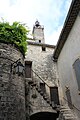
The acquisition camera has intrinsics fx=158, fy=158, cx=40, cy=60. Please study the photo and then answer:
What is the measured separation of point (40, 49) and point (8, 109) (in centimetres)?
817

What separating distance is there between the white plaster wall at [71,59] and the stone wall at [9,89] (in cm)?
330

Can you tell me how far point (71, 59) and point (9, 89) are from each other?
4611mm

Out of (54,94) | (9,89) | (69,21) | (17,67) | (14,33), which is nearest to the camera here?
(9,89)

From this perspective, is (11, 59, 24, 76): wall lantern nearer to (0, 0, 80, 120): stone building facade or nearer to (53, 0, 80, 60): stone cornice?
(0, 0, 80, 120): stone building facade

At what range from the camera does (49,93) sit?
11.7 meters

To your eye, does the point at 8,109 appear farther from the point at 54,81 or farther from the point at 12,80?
the point at 54,81

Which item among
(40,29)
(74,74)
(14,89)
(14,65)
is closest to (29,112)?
(14,89)

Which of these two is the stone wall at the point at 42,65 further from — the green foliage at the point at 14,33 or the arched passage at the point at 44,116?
A: the green foliage at the point at 14,33

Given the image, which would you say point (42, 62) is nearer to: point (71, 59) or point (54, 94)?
point (54, 94)

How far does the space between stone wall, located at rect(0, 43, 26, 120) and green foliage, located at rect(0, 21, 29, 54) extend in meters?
0.42

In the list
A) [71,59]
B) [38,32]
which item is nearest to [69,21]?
[71,59]

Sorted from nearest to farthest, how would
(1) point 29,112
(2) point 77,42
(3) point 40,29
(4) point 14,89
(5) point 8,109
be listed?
(5) point 8,109, (4) point 14,89, (1) point 29,112, (2) point 77,42, (3) point 40,29

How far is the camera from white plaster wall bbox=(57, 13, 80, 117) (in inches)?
339

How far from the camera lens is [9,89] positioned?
254 inches
